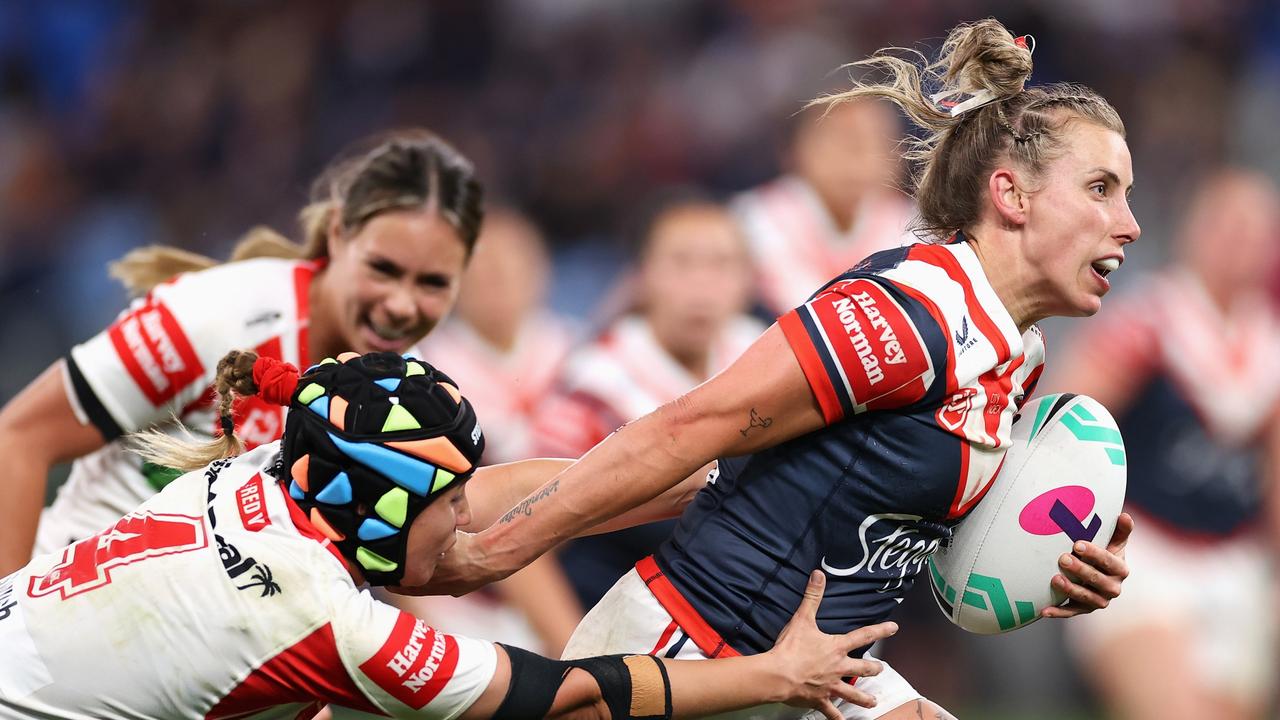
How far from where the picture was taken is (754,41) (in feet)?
38.7

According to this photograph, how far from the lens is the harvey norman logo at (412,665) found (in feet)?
9.70

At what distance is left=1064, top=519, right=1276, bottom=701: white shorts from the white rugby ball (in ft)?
13.3

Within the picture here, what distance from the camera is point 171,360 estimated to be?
167 inches

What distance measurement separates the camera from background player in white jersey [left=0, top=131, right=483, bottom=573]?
166 inches

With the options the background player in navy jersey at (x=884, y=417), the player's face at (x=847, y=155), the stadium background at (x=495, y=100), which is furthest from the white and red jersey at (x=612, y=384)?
the stadium background at (x=495, y=100)

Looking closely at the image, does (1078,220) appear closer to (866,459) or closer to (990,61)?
(990,61)

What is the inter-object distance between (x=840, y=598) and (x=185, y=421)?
2044mm

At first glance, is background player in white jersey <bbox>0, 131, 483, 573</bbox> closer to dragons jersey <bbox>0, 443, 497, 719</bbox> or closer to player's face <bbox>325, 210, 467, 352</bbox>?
player's face <bbox>325, 210, 467, 352</bbox>

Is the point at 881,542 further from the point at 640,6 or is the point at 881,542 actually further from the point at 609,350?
the point at 640,6

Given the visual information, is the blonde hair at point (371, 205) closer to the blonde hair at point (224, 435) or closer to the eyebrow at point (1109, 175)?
the blonde hair at point (224, 435)

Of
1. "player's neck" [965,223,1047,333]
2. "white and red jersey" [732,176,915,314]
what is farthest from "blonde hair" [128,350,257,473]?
"white and red jersey" [732,176,915,314]

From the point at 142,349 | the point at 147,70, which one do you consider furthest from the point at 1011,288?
the point at 147,70

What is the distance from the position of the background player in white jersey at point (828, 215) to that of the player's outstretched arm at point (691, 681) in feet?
15.4

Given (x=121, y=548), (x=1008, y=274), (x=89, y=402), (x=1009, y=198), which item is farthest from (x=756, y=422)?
(x=89, y=402)
